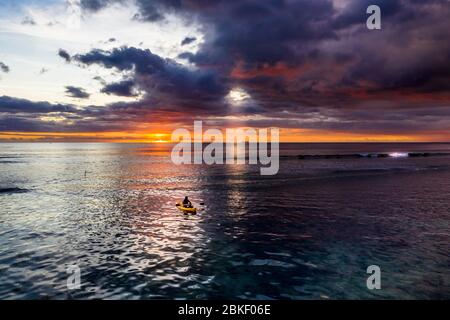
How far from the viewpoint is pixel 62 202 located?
5022 cm

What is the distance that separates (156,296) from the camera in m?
18.8

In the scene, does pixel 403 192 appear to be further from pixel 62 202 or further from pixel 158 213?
pixel 62 202

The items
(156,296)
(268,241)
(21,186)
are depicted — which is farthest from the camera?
(21,186)

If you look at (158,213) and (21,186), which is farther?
(21,186)
